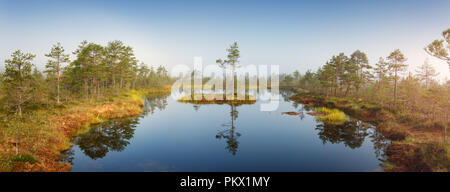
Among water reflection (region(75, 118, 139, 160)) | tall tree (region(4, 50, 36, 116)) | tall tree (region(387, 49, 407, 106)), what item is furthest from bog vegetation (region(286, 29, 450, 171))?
tall tree (region(4, 50, 36, 116))

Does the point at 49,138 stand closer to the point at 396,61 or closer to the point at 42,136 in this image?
the point at 42,136

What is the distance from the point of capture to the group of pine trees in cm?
1850

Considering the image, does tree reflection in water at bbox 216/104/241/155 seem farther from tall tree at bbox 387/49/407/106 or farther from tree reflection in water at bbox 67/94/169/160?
tall tree at bbox 387/49/407/106

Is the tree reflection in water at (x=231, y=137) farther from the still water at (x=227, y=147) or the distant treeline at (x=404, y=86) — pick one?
the distant treeline at (x=404, y=86)

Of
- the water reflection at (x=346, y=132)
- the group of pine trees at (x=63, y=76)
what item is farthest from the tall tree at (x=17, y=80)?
the water reflection at (x=346, y=132)

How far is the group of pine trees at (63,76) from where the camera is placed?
18.5 meters

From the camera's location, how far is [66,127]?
1909cm

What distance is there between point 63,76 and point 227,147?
29.4 metres

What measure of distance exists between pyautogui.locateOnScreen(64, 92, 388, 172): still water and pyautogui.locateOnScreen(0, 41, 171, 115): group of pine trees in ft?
26.1

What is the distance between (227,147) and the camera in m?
16.2

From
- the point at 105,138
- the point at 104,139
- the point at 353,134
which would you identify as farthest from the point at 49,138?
the point at 353,134

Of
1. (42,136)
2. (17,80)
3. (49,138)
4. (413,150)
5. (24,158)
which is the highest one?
(17,80)
